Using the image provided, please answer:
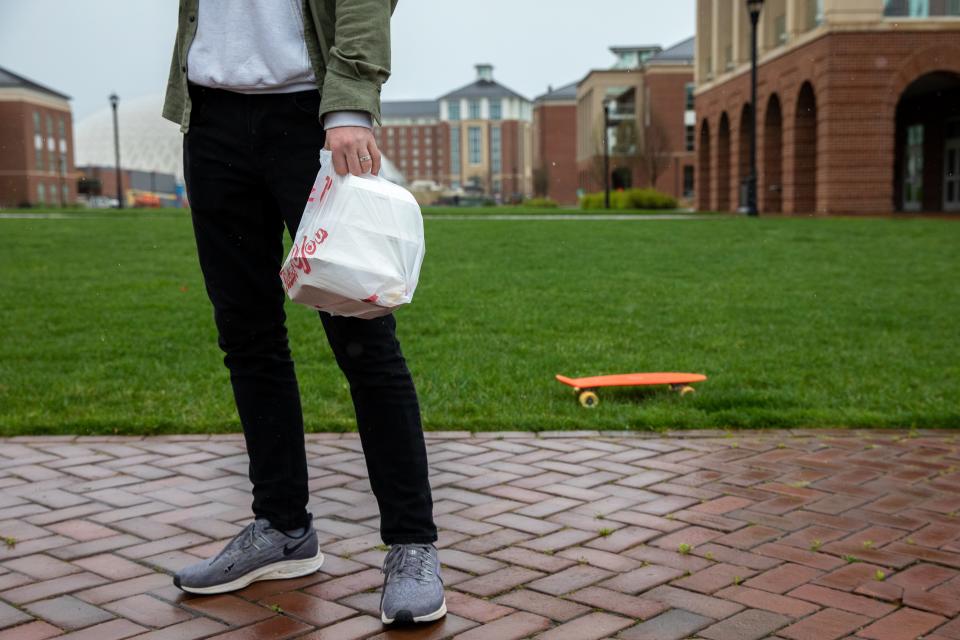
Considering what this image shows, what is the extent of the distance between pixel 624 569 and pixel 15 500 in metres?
2.13

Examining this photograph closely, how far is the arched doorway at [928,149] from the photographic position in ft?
111

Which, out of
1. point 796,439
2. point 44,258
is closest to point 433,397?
point 796,439

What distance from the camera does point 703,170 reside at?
142 ft

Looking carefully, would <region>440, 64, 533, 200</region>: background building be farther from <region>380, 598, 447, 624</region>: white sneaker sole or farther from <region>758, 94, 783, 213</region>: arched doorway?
<region>380, 598, 447, 624</region>: white sneaker sole

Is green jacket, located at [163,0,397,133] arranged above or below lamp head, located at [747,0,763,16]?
below

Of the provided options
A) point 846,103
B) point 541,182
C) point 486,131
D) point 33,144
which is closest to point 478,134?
point 486,131

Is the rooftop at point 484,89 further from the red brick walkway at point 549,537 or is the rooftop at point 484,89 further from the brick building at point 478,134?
the red brick walkway at point 549,537

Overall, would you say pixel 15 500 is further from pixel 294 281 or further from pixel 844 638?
pixel 844 638

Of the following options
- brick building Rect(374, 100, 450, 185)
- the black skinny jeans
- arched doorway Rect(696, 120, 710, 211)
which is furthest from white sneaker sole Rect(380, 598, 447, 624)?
brick building Rect(374, 100, 450, 185)

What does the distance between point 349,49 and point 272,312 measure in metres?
0.77

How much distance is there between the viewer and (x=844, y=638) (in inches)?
93.0

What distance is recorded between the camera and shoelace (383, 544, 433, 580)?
8.23 feet

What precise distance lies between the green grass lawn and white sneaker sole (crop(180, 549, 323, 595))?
1.81 m

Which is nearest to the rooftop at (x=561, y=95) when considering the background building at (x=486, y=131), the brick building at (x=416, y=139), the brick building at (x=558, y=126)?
the brick building at (x=558, y=126)
